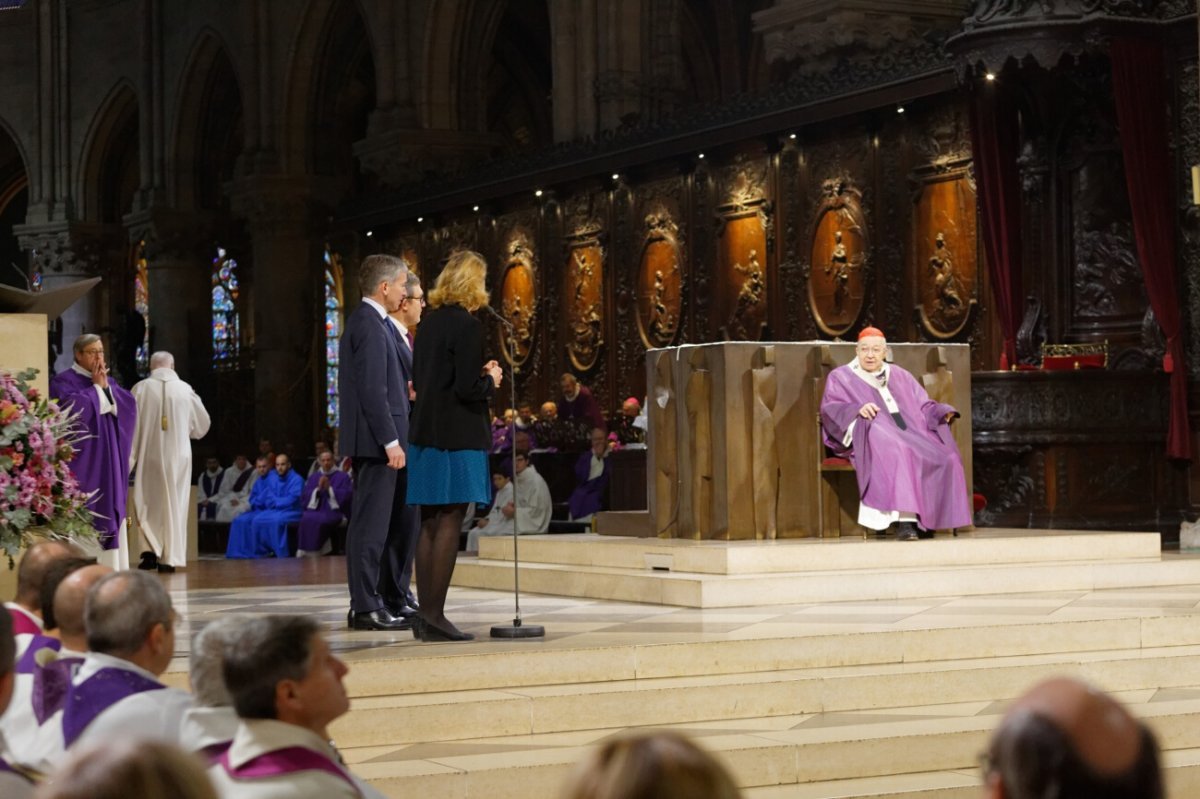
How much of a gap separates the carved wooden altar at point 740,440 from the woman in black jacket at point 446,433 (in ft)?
9.60

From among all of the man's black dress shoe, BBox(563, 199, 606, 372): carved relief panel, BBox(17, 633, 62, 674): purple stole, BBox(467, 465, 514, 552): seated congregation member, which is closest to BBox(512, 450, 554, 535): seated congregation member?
A: BBox(467, 465, 514, 552): seated congregation member

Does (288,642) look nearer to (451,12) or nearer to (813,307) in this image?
(813,307)

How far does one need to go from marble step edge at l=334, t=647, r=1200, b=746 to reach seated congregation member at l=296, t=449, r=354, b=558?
38.2 ft

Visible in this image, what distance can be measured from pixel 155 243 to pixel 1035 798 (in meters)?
29.2

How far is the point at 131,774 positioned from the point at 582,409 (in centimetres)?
1573

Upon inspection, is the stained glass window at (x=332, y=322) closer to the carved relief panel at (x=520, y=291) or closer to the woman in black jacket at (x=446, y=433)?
the carved relief panel at (x=520, y=291)

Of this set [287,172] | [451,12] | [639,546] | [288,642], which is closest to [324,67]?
[287,172]

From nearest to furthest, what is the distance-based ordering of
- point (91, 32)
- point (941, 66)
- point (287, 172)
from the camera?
1. point (941, 66)
2. point (287, 172)
3. point (91, 32)

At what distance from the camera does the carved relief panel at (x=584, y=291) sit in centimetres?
2036

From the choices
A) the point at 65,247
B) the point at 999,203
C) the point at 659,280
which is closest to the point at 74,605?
the point at 999,203

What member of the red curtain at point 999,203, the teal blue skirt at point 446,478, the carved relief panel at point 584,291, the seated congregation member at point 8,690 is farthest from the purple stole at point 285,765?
the carved relief panel at point 584,291

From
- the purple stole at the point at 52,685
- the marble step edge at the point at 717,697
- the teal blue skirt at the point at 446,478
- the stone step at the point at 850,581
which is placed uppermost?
the teal blue skirt at the point at 446,478

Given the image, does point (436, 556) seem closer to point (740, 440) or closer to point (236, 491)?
point (740, 440)

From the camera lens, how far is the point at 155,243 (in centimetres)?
3002
